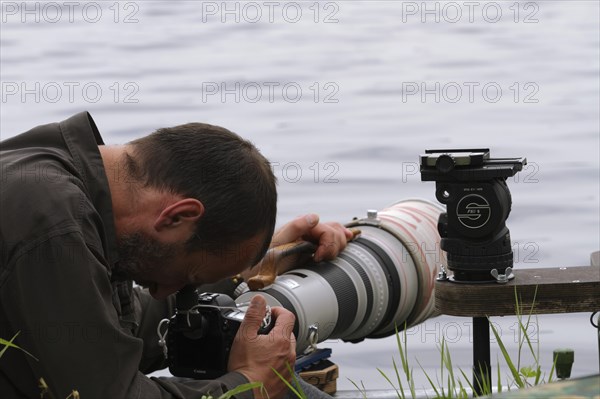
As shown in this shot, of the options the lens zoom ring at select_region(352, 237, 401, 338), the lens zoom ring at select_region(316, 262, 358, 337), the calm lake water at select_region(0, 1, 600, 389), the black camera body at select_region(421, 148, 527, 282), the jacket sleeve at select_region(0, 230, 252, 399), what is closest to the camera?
the jacket sleeve at select_region(0, 230, 252, 399)

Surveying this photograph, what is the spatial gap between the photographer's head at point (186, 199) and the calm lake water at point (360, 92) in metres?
1.71

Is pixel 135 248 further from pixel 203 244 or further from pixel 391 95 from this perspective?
pixel 391 95

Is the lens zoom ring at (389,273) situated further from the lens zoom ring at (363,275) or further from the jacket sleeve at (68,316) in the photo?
the jacket sleeve at (68,316)

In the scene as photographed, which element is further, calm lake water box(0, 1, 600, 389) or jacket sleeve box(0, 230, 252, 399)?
calm lake water box(0, 1, 600, 389)

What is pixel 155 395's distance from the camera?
320 cm

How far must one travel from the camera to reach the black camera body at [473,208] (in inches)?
156

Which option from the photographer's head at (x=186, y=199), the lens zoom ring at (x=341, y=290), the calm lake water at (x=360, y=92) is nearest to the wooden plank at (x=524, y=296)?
the lens zoom ring at (x=341, y=290)

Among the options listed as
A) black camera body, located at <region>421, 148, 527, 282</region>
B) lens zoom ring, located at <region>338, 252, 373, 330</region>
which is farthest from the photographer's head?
lens zoom ring, located at <region>338, 252, 373, 330</region>

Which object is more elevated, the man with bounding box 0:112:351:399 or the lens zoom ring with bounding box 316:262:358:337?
the man with bounding box 0:112:351:399

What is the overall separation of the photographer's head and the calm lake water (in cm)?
171

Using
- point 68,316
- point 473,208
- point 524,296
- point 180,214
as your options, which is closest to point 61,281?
point 68,316

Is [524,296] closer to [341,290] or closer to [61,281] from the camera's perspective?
[341,290]

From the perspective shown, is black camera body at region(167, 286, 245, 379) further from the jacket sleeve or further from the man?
the jacket sleeve

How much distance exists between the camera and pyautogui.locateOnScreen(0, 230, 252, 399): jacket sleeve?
2969mm
